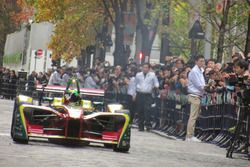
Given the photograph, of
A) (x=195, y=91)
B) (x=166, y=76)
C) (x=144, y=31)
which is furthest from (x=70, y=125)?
(x=144, y=31)

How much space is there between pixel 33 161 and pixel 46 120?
4.32 metres

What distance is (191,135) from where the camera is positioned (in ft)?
86.5

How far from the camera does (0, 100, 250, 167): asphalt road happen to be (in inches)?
585

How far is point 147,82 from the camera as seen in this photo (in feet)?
101

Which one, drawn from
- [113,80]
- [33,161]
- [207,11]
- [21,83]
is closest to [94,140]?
[33,161]

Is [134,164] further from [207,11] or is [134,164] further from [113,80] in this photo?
[113,80]

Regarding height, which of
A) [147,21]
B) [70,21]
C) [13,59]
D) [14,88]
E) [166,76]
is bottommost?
[14,88]

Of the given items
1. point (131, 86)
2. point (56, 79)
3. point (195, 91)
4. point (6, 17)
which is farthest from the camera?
point (6, 17)

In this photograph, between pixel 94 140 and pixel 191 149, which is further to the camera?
pixel 191 149

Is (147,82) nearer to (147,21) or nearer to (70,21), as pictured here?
(147,21)

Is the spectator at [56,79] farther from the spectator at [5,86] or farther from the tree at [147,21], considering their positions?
the spectator at [5,86]

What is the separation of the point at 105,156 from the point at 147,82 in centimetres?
1402

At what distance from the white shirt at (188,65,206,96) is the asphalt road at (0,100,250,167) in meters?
3.92

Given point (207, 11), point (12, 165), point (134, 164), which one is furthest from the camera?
point (207, 11)
